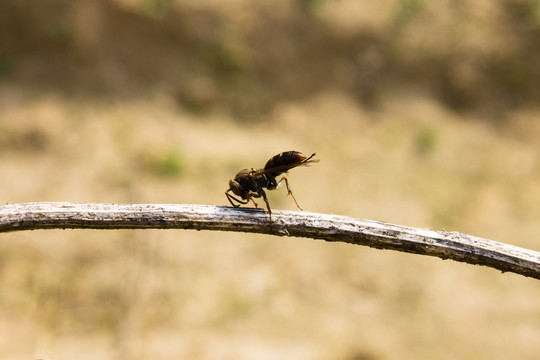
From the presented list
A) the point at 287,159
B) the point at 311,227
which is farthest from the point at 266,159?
the point at 311,227

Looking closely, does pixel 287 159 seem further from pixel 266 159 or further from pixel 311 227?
pixel 266 159

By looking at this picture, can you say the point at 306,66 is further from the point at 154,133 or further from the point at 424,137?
the point at 154,133

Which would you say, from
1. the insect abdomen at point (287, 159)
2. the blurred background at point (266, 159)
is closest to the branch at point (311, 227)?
the insect abdomen at point (287, 159)

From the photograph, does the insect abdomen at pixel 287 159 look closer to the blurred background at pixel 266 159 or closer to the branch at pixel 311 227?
the branch at pixel 311 227

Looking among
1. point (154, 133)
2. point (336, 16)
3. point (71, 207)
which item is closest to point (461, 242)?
point (71, 207)

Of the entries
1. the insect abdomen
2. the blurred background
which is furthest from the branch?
the blurred background

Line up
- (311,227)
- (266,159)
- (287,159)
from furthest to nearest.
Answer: (266,159)
(287,159)
(311,227)

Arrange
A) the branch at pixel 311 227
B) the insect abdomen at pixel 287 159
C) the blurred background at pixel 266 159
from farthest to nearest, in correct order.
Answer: the blurred background at pixel 266 159 → the insect abdomen at pixel 287 159 → the branch at pixel 311 227
